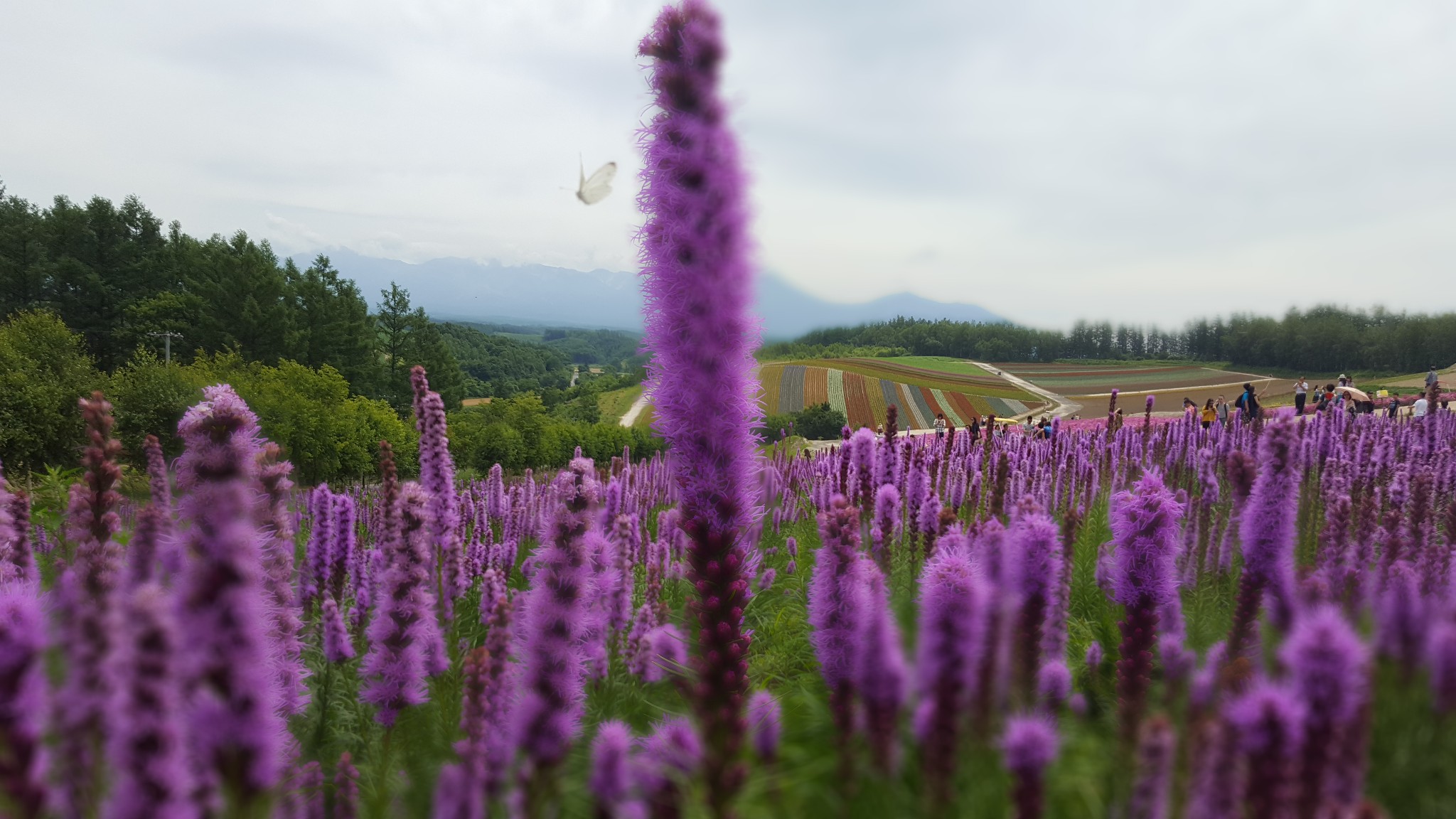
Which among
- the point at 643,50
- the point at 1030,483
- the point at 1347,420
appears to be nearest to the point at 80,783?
the point at 643,50

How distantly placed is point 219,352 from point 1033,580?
6310cm

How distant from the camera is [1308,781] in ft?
4.44

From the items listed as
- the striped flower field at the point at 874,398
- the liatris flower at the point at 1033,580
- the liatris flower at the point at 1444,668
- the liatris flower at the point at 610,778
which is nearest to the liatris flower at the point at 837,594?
the liatris flower at the point at 1033,580

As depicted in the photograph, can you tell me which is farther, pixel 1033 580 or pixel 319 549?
pixel 319 549

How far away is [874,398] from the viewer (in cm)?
5447

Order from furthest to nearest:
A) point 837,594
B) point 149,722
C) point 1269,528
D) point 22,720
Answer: point 1269,528 < point 837,594 < point 22,720 < point 149,722

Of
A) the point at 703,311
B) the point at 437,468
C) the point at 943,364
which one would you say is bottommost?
the point at 437,468

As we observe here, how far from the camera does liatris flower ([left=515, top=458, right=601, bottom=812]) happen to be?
2285mm

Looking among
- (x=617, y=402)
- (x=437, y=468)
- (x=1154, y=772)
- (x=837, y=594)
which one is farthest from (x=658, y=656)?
(x=617, y=402)

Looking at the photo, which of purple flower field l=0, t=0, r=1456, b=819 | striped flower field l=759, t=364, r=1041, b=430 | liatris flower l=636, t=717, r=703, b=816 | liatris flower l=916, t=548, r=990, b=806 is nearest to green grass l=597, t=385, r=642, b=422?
striped flower field l=759, t=364, r=1041, b=430

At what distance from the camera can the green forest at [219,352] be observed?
3259 centimetres

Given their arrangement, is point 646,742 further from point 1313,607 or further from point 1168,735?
point 1313,607

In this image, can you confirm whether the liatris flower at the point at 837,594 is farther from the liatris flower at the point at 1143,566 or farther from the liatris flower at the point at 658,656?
the liatris flower at the point at 1143,566

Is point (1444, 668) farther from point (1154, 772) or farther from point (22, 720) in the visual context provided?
point (22, 720)
